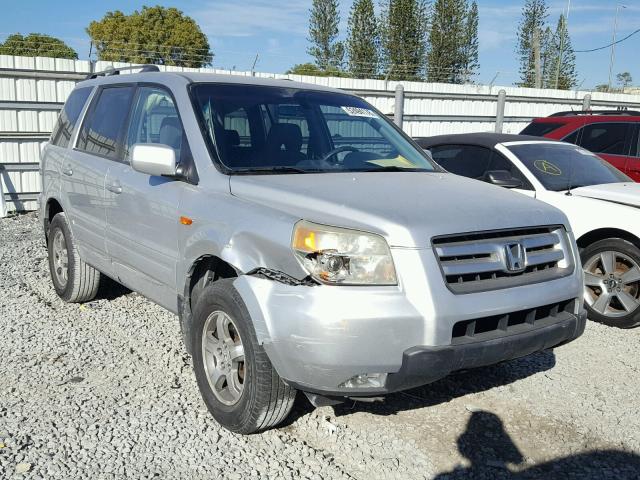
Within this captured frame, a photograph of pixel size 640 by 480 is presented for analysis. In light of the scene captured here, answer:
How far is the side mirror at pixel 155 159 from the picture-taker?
12.0 feet

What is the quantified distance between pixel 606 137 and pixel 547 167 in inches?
107

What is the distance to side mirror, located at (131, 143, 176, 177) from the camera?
3654 millimetres

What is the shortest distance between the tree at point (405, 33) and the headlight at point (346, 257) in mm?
44843

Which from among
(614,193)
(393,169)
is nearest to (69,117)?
(393,169)

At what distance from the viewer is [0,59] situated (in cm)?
1042

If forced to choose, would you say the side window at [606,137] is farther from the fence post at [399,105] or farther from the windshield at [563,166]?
the fence post at [399,105]

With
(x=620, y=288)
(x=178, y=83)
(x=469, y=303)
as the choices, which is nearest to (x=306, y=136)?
(x=178, y=83)

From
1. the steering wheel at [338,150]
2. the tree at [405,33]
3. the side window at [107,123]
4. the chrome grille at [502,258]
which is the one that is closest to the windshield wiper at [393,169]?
the steering wheel at [338,150]

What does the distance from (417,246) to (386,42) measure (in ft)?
153

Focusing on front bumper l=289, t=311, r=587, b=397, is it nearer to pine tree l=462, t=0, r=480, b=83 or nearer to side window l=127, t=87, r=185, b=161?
side window l=127, t=87, r=185, b=161

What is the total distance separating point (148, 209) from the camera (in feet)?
13.4

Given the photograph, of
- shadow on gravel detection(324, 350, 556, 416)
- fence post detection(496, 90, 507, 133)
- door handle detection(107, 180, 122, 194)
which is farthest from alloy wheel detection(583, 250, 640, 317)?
fence post detection(496, 90, 507, 133)

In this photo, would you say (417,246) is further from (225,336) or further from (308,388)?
(225,336)

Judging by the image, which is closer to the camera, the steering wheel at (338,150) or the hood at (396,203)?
the hood at (396,203)
